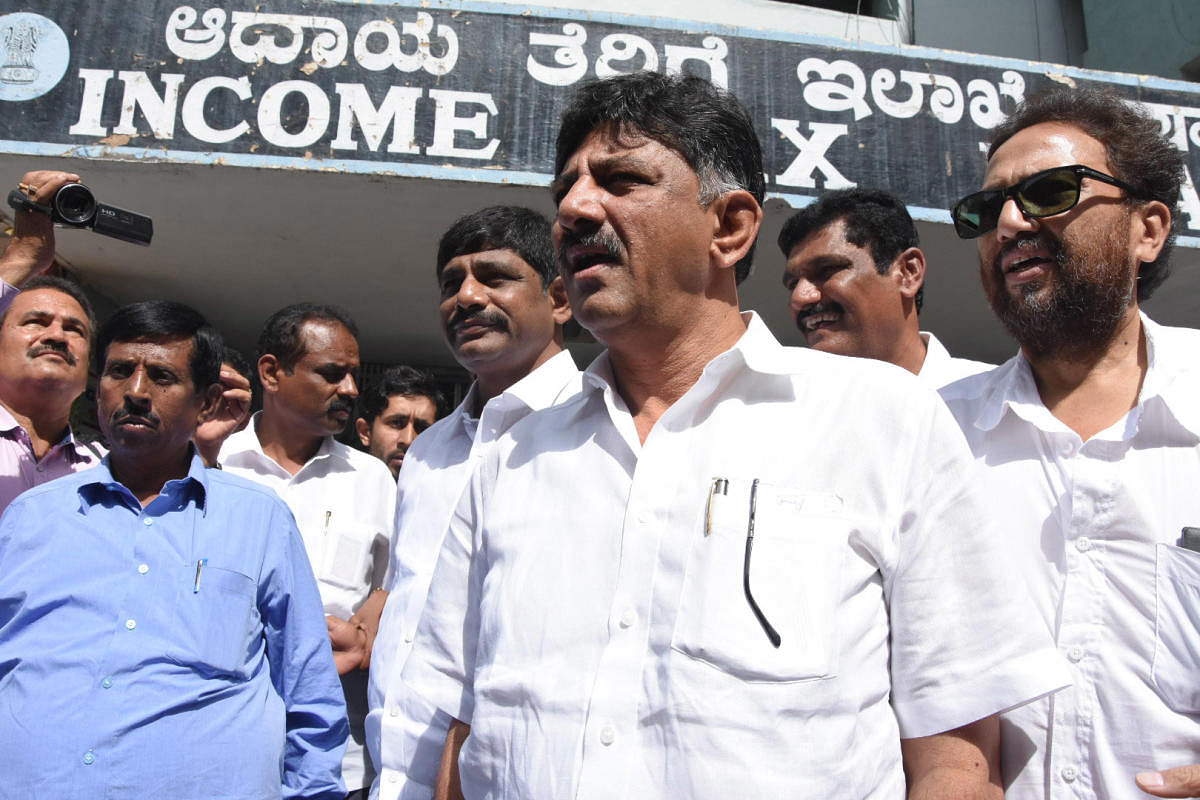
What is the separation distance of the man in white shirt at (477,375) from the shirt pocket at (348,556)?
2.09ft

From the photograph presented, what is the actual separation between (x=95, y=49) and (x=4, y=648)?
11.5ft

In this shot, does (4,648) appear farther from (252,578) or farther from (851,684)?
(851,684)

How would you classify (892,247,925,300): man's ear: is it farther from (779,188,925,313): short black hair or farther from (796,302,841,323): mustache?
(796,302,841,323): mustache

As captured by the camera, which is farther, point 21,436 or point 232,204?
point 232,204

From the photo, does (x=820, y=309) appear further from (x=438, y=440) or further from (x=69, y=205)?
(x=69, y=205)

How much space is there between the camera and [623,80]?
158 cm

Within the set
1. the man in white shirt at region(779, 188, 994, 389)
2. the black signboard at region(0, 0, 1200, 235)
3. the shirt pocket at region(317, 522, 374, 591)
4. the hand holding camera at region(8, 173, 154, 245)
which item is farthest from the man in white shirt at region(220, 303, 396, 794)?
the man in white shirt at region(779, 188, 994, 389)

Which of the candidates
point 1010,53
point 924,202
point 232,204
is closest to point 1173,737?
point 924,202

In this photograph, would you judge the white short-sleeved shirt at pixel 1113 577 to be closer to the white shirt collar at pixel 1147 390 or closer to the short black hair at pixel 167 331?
the white shirt collar at pixel 1147 390

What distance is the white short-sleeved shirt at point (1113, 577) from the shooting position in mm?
1300

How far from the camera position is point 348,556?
10.2ft

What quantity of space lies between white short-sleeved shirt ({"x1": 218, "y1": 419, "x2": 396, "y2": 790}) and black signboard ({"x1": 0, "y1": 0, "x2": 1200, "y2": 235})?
5.24ft

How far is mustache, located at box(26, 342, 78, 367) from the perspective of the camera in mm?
2824

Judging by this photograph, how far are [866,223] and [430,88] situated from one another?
2.48 m
